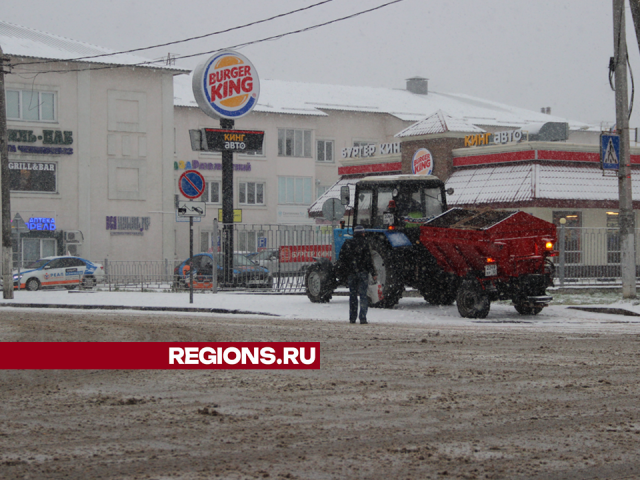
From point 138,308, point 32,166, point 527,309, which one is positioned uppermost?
point 32,166

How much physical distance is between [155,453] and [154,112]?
42.2 metres

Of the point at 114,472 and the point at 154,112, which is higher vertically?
the point at 154,112

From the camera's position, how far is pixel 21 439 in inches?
244

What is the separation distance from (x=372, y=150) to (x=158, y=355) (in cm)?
3054

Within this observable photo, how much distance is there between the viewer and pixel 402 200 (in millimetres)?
18828

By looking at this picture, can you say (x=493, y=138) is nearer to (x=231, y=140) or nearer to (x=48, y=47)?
(x=231, y=140)

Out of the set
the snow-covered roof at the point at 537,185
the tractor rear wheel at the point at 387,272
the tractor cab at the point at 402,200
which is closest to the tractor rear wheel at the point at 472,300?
the tractor rear wheel at the point at 387,272

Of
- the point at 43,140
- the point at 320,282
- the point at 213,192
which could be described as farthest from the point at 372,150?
the point at 320,282

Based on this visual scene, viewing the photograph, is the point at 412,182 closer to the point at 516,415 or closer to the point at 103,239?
the point at 516,415

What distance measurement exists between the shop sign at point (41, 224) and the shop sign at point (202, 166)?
9.03 m

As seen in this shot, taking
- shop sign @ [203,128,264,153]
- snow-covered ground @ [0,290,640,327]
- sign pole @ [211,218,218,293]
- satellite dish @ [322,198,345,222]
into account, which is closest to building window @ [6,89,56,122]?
shop sign @ [203,128,264,153]

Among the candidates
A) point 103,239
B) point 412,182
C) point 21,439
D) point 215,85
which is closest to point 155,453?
point 21,439

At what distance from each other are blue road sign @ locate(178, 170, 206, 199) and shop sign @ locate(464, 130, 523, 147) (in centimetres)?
1675

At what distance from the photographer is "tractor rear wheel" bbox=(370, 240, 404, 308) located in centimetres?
1828
